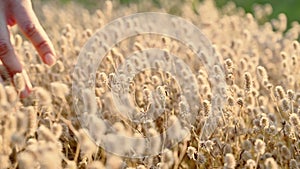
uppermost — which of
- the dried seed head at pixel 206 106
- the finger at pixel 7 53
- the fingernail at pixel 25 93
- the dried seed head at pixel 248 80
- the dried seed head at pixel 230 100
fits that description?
the finger at pixel 7 53

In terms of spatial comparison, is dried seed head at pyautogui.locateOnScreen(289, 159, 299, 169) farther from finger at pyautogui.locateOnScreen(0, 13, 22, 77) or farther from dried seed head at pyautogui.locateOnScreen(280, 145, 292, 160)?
finger at pyautogui.locateOnScreen(0, 13, 22, 77)

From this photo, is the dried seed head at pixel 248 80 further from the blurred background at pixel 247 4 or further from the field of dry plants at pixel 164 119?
the blurred background at pixel 247 4

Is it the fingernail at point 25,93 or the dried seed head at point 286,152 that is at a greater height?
the fingernail at point 25,93

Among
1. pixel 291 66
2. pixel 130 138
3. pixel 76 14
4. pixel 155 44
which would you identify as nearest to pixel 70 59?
pixel 155 44

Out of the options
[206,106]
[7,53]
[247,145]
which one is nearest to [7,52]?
[7,53]

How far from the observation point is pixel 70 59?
257cm

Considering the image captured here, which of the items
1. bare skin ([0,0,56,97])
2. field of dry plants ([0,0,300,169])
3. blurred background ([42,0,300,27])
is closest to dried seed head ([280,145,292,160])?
field of dry plants ([0,0,300,169])

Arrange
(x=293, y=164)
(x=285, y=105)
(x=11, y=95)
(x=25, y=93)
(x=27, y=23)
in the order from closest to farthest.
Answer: (x=11, y=95), (x=293, y=164), (x=285, y=105), (x=25, y=93), (x=27, y=23)

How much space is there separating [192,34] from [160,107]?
4.51 feet

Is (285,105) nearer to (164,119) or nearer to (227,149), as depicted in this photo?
(227,149)

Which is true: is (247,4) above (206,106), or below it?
above

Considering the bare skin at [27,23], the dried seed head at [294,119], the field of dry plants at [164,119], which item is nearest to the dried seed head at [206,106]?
the field of dry plants at [164,119]

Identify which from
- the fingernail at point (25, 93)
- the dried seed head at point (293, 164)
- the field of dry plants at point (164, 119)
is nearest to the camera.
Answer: the field of dry plants at point (164, 119)

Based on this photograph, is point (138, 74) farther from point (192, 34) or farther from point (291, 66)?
point (192, 34)
